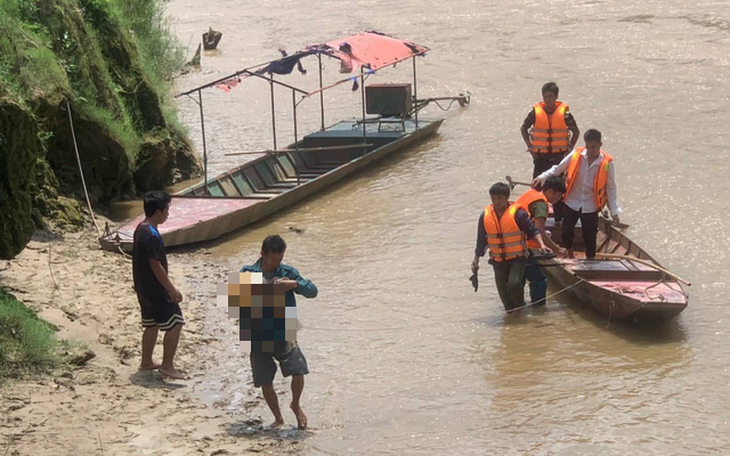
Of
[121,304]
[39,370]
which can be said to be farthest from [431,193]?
[39,370]

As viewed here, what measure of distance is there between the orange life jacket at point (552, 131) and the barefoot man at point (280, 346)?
20.7 ft

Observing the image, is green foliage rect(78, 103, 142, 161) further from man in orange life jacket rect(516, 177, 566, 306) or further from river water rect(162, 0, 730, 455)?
man in orange life jacket rect(516, 177, 566, 306)

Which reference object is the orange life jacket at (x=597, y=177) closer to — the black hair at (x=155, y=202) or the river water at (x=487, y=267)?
the river water at (x=487, y=267)

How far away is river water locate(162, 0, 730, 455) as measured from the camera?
8.14 metres

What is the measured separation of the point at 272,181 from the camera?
16516mm

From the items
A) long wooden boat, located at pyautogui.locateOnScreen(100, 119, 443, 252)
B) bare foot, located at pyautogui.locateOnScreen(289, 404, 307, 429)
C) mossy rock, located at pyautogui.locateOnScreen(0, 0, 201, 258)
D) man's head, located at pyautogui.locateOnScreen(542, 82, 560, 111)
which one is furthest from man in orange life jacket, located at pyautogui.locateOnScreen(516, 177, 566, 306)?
mossy rock, located at pyautogui.locateOnScreen(0, 0, 201, 258)

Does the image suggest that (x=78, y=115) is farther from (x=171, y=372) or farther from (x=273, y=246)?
(x=273, y=246)

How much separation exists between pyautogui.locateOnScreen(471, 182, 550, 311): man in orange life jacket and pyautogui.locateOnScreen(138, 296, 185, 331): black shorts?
3034 mm

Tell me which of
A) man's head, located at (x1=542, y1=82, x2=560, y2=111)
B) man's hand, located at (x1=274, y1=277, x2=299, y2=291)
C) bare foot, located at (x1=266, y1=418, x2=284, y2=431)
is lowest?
bare foot, located at (x1=266, y1=418, x2=284, y2=431)

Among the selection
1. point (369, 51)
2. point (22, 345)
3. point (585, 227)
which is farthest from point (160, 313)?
point (369, 51)

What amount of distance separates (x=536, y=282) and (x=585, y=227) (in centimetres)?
85

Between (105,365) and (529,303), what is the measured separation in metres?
4.50

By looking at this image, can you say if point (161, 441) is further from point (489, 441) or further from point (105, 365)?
point (489, 441)

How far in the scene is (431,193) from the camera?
632 inches
